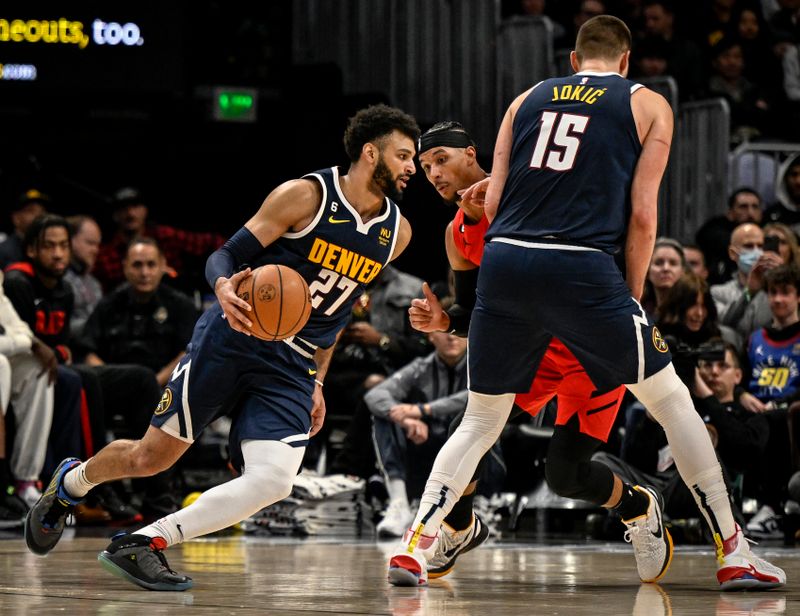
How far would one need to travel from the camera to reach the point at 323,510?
845 cm

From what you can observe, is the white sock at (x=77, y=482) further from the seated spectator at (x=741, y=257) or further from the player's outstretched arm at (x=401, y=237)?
the seated spectator at (x=741, y=257)

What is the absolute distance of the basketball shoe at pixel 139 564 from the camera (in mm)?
4703

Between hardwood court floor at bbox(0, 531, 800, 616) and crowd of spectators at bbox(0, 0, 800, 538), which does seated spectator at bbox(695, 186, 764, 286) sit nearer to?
crowd of spectators at bbox(0, 0, 800, 538)

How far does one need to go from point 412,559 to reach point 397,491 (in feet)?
11.3

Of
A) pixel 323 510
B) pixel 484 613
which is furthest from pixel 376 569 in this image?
pixel 323 510

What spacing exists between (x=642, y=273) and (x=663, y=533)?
109 cm

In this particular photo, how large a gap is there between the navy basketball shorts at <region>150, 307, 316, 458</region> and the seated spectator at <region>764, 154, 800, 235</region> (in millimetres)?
6891

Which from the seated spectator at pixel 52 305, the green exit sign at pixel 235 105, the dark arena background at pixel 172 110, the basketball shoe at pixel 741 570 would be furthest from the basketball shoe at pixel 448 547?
the green exit sign at pixel 235 105

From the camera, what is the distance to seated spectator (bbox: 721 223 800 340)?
8930 mm

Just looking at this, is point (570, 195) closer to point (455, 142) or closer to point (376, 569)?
point (455, 142)

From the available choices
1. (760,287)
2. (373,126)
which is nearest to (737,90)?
(760,287)

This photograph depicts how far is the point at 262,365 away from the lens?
510cm

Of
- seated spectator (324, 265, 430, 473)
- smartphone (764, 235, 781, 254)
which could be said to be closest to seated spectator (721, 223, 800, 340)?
smartphone (764, 235, 781, 254)

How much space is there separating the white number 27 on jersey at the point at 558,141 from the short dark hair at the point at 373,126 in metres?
0.85
